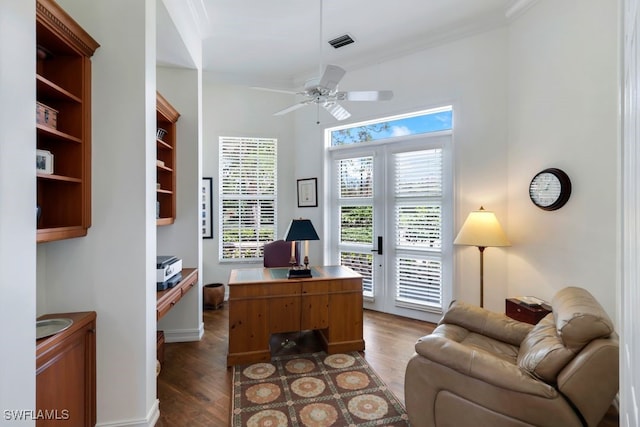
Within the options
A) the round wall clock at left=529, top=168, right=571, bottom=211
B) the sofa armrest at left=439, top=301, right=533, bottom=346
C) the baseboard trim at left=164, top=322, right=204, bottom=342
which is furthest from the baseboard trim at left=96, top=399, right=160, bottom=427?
the round wall clock at left=529, top=168, right=571, bottom=211

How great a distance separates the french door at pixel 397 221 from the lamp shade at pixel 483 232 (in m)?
0.60

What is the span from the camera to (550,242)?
283 centimetres

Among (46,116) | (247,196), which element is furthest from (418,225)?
(46,116)

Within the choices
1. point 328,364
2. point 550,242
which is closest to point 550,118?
point 550,242

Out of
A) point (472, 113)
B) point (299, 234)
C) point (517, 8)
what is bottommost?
point (299, 234)

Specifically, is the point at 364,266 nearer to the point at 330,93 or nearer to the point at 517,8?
the point at 330,93

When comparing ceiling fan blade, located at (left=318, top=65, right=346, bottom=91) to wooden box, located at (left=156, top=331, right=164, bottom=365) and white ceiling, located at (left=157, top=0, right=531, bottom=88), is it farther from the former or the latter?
wooden box, located at (left=156, top=331, right=164, bottom=365)

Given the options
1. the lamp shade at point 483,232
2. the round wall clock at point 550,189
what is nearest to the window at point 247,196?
the lamp shade at point 483,232

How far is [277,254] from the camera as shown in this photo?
4094 mm

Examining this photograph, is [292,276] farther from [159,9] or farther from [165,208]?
[159,9]

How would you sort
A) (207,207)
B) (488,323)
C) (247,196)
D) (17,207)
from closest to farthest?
1. (17,207)
2. (488,323)
3. (207,207)
4. (247,196)

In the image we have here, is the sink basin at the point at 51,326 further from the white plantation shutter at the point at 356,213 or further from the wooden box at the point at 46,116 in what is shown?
Answer: the white plantation shutter at the point at 356,213

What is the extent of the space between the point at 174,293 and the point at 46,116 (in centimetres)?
165

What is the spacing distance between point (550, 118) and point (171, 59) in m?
3.81
